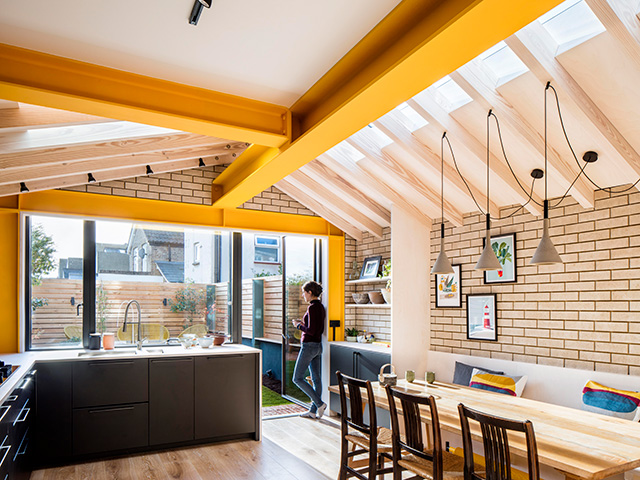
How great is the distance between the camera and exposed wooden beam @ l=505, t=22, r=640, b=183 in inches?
108

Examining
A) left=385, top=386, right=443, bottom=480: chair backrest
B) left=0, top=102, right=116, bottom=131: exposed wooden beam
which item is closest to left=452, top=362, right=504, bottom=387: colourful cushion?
left=385, top=386, right=443, bottom=480: chair backrest

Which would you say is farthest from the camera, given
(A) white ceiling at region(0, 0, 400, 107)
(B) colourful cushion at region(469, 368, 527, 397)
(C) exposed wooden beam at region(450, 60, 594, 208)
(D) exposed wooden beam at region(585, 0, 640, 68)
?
(B) colourful cushion at region(469, 368, 527, 397)

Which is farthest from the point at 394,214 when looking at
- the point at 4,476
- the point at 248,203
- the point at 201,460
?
the point at 4,476

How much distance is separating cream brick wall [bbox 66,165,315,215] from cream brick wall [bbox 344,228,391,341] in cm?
144

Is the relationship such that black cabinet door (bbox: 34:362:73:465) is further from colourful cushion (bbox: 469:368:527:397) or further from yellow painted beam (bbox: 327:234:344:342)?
colourful cushion (bbox: 469:368:527:397)

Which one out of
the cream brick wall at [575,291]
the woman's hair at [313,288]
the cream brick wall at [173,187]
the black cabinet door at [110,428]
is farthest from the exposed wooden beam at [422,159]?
the black cabinet door at [110,428]

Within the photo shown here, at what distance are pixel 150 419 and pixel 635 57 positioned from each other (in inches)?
190

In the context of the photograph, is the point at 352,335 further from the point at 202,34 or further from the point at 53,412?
the point at 202,34

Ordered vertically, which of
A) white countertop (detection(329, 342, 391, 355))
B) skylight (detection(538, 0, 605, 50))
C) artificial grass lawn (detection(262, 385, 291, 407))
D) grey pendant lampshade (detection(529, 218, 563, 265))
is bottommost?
artificial grass lawn (detection(262, 385, 291, 407))

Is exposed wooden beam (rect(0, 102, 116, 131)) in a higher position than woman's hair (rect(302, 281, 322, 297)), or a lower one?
higher

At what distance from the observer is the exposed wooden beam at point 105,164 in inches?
159

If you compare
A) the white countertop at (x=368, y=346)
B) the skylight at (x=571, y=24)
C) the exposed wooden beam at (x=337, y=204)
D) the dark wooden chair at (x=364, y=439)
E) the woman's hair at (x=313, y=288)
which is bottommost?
the dark wooden chair at (x=364, y=439)

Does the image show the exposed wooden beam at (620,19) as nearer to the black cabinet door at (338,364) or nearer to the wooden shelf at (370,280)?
the wooden shelf at (370,280)

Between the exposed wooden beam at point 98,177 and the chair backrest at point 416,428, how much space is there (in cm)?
354
